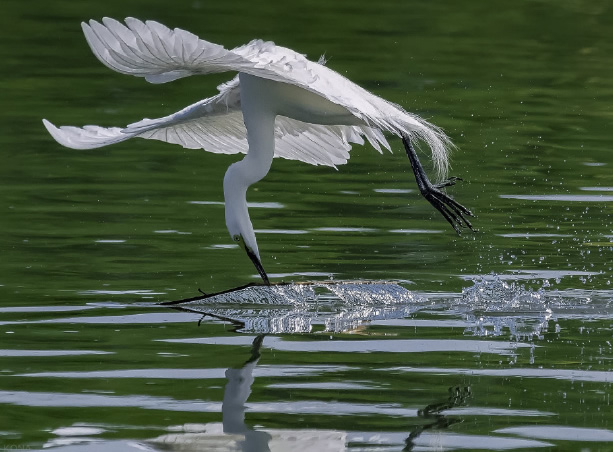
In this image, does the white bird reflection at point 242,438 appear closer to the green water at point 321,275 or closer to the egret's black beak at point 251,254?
the green water at point 321,275

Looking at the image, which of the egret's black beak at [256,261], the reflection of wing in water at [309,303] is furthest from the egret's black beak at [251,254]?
the reflection of wing in water at [309,303]

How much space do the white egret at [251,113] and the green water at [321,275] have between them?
799mm

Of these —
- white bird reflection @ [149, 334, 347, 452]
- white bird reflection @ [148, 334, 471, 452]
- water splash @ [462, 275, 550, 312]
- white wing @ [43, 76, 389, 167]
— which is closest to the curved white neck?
white wing @ [43, 76, 389, 167]

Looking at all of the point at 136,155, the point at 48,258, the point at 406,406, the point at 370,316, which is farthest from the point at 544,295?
the point at 136,155

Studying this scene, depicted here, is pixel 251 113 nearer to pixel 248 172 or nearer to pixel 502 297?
pixel 248 172

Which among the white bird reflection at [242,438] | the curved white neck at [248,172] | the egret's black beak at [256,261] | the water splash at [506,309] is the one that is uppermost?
the curved white neck at [248,172]

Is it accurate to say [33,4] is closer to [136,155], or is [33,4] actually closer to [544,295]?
Result: [136,155]

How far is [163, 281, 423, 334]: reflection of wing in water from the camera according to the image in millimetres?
9953

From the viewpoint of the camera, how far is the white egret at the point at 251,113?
31.0 ft

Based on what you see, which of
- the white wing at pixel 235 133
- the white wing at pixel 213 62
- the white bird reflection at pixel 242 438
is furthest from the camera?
the white wing at pixel 235 133

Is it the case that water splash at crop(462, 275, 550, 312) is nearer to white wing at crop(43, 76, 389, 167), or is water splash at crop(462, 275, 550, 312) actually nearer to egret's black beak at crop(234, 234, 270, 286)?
egret's black beak at crop(234, 234, 270, 286)

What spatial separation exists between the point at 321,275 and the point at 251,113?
1332mm

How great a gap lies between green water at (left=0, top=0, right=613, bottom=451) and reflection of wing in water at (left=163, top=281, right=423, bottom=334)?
8.4 inches

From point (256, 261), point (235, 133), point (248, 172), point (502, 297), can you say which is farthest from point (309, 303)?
point (235, 133)
